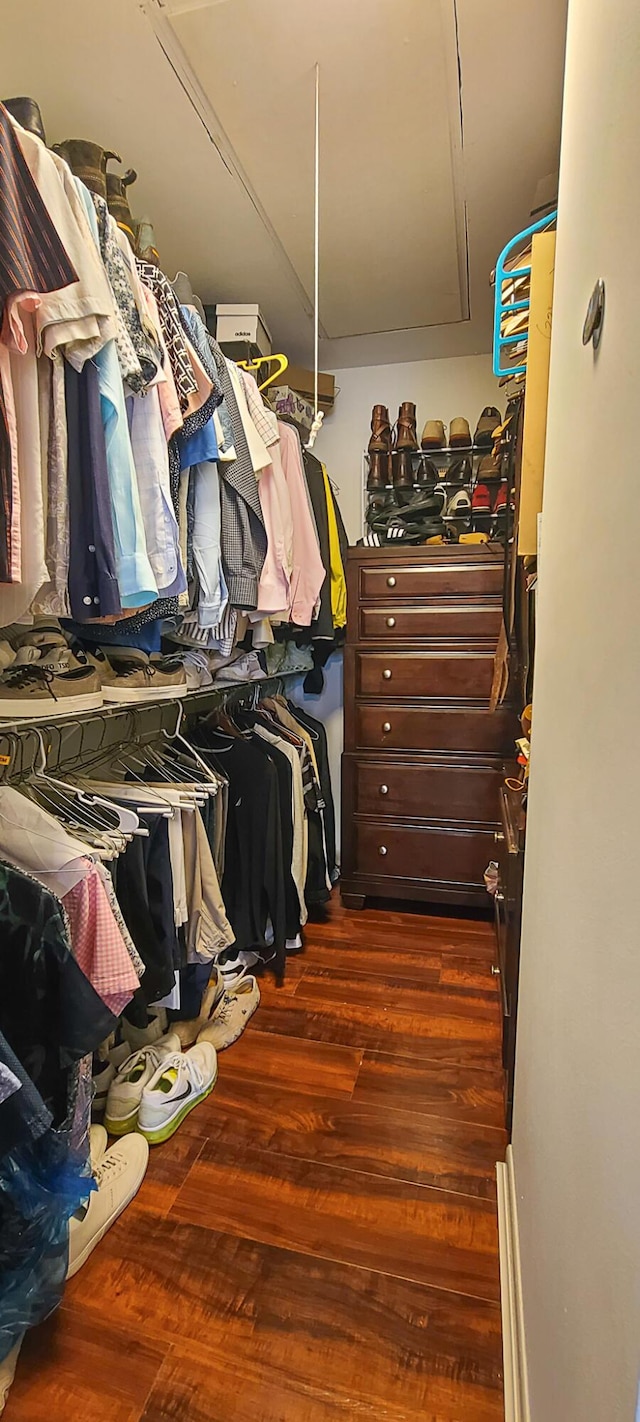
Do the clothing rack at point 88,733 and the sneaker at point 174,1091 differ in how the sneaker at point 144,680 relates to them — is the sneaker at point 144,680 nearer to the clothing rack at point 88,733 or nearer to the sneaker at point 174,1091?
the clothing rack at point 88,733

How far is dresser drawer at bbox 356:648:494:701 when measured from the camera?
232 centimetres

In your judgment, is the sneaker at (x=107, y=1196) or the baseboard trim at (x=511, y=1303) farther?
the sneaker at (x=107, y=1196)

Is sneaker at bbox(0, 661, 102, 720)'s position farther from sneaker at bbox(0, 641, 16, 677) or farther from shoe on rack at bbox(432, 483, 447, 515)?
shoe on rack at bbox(432, 483, 447, 515)

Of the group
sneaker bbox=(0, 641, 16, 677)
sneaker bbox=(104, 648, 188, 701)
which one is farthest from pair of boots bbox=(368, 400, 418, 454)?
sneaker bbox=(0, 641, 16, 677)

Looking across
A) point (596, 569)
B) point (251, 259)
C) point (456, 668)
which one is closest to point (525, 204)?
point (251, 259)

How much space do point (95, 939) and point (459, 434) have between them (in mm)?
2272

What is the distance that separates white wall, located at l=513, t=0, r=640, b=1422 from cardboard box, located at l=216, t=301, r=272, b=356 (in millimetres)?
1411

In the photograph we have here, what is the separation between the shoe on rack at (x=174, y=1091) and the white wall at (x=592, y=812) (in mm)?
841

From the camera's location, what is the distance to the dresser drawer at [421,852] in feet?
7.80

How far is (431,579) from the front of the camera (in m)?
2.32

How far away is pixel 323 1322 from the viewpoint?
1.05 m

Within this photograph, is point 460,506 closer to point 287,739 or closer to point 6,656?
point 287,739

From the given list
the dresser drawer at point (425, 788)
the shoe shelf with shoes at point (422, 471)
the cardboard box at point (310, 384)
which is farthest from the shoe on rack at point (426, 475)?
the dresser drawer at point (425, 788)

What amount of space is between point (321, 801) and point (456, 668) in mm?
747
